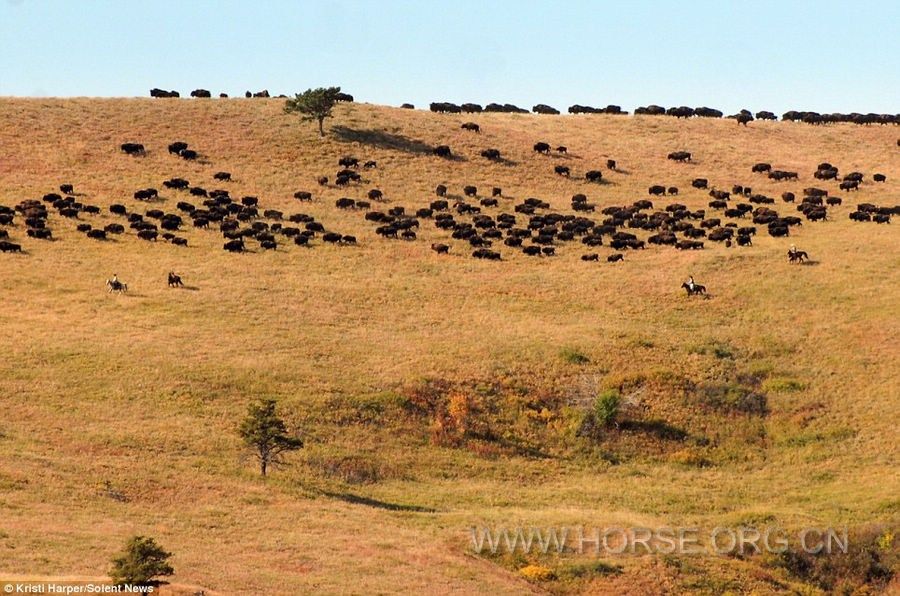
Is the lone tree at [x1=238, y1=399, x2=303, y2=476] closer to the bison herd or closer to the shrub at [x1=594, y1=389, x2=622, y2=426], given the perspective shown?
the shrub at [x1=594, y1=389, x2=622, y2=426]

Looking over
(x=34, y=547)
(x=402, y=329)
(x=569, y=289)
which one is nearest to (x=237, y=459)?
(x=34, y=547)

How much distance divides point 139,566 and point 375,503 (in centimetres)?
1527

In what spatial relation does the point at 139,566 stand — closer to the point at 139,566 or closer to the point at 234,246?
the point at 139,566

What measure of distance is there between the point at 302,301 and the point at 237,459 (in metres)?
20.8

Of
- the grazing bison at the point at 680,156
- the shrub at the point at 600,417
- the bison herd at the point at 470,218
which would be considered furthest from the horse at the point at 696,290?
the grazing bison at the point at 680,156

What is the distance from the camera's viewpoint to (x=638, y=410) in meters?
54.2

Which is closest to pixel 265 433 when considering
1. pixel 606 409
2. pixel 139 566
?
pixel 139 566

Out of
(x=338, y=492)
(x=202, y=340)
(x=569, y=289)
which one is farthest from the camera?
(x=569, y=289)

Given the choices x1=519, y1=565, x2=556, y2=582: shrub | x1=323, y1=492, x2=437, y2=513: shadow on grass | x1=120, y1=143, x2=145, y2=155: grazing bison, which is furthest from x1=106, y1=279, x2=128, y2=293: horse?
x1=519, y1=565, x2=556, y2=582: shrub

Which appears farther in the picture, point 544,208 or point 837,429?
point 544,208

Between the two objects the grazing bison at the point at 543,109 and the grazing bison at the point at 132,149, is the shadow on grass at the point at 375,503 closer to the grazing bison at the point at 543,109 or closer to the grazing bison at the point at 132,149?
the grazing bison at the point at 132,149

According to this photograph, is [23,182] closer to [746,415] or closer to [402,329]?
[402,329]

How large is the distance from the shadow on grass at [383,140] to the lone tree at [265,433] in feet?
195

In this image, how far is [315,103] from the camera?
341 feet
